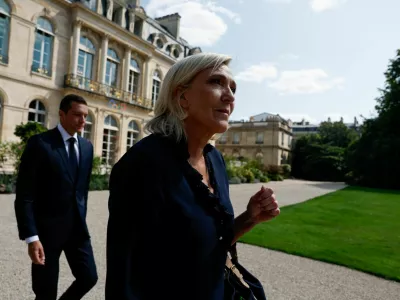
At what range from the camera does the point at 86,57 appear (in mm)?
20562

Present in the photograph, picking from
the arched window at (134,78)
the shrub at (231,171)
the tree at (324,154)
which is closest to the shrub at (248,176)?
the shrub at (231,171)

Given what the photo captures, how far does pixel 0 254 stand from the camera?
14.8 ft

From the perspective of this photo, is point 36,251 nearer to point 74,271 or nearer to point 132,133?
Answer: point 74,271

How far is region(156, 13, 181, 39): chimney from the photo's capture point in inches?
1187

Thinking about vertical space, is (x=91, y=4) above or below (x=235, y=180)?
above

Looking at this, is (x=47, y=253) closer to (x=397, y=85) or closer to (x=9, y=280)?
(x=9, y=280)

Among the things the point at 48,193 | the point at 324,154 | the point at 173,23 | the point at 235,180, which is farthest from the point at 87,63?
Answer: the point at 324,154

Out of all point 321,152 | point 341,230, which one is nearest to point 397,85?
point 321,152

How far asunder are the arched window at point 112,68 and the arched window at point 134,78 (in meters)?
1.47

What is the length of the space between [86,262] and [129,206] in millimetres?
1465

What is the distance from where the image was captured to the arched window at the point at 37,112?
57.1 feet

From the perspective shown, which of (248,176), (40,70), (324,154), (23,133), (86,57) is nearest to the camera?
(23,133)

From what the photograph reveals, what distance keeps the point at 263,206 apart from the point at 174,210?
47 cm

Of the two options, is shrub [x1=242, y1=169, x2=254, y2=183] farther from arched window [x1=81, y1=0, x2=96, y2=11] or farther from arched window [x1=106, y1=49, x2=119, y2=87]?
arched window [x1=81, y1=0, x2=96, y2=11]
